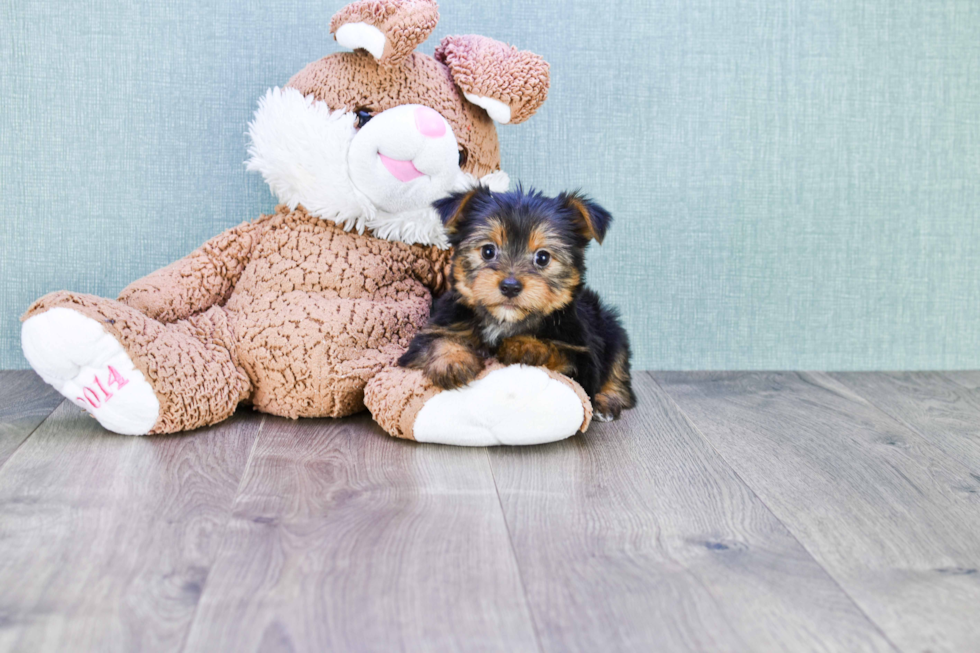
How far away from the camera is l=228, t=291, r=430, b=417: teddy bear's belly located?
2.17 metres

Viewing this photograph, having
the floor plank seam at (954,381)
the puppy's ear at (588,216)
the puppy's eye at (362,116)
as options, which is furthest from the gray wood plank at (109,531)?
the floor plank seam at (954,381)

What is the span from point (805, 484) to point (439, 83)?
1348 millimetres

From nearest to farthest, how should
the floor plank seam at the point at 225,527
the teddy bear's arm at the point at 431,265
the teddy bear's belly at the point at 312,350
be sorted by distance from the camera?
the floor plank seam at the point at 225,527
the teddy bear's belly at the point at 312,350
the teddy bear's arm at the point at 431,265

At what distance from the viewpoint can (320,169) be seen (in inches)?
87.0

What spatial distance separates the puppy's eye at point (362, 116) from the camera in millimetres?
2242

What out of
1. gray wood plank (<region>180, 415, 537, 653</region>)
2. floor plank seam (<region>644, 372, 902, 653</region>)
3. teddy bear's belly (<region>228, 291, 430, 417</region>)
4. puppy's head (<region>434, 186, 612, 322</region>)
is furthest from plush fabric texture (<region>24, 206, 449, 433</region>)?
floor plank seam (<region>644, 372, 902, 653</region>)

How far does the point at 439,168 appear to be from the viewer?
7.21 ft

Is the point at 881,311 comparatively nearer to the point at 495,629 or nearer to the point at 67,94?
the point at 495,629

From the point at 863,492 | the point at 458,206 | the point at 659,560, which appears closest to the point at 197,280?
the point at 458,206

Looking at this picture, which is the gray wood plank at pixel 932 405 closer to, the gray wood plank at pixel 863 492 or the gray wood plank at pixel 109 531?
the gray wood plank at pixel 863 492

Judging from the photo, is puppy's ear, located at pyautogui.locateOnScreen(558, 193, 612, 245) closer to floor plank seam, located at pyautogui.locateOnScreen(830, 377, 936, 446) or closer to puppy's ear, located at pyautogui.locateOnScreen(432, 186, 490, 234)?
puppy's ear, located at pyautogui.locateOnScreen(432, 186, 490, 234)

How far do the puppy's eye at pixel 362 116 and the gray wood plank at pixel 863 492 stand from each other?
3.88ft

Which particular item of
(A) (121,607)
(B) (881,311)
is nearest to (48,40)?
(A) (121,607)

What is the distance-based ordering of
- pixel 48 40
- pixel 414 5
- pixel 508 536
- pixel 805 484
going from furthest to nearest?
pixel 48 40 < pixel 414 5 < pixel 805 484 < pixel 508 536
